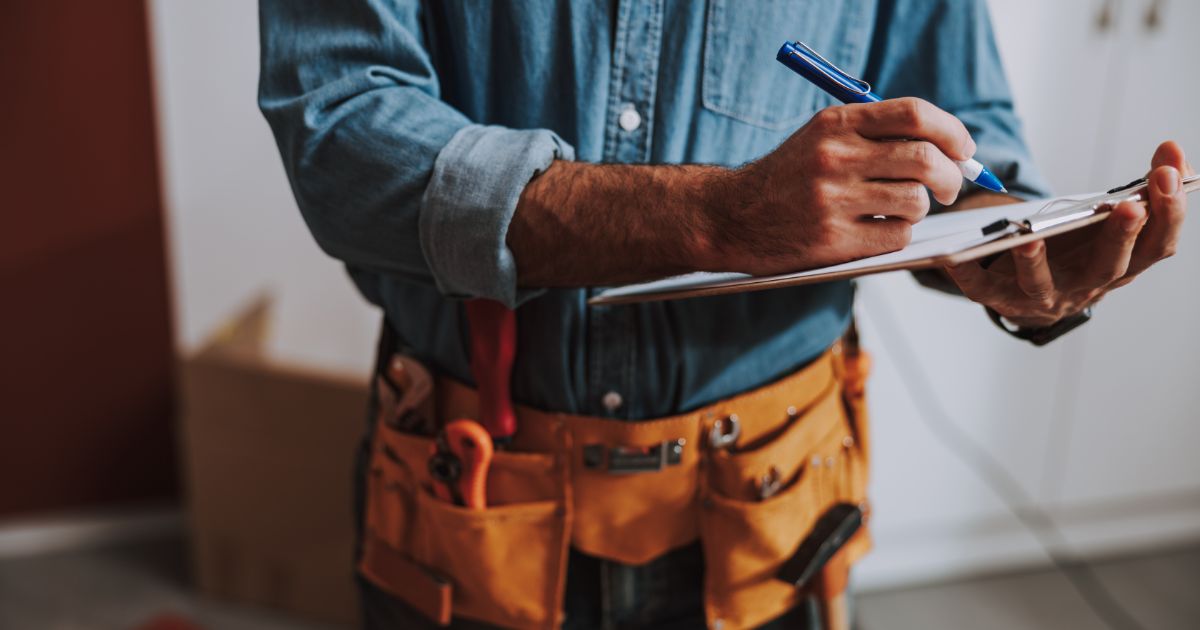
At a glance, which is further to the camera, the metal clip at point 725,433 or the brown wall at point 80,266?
the brown wall at point 80,266

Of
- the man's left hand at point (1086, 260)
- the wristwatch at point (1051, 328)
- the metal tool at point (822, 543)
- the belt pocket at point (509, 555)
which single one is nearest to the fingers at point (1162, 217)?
the man's left hand at point (1086, 260)

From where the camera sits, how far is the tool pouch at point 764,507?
73cm

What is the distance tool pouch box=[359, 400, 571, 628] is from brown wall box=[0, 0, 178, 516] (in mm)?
1438

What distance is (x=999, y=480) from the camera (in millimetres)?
1859

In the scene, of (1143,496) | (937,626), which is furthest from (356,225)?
(1143,496)

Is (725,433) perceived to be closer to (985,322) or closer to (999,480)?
(985,322)

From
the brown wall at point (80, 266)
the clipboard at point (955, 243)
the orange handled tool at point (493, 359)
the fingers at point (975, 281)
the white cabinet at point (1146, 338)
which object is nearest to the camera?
the clipboard at point (955, 243)

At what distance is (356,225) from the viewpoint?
0.63m

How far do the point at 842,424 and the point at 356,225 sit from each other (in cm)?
46

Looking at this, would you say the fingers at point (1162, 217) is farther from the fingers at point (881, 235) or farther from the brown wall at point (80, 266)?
the brown wall at point (80, 266)

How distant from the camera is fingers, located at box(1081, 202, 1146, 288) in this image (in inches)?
19.9

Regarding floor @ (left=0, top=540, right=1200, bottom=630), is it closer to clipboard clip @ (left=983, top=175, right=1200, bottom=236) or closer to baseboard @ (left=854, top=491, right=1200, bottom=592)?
baseboard @ (left=854, top=491, right=1200, bottom=592)

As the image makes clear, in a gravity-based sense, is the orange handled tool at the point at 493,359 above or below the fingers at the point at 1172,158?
below

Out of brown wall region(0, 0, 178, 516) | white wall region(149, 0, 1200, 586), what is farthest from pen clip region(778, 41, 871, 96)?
brown wall region(0, 0, 178, 516)
